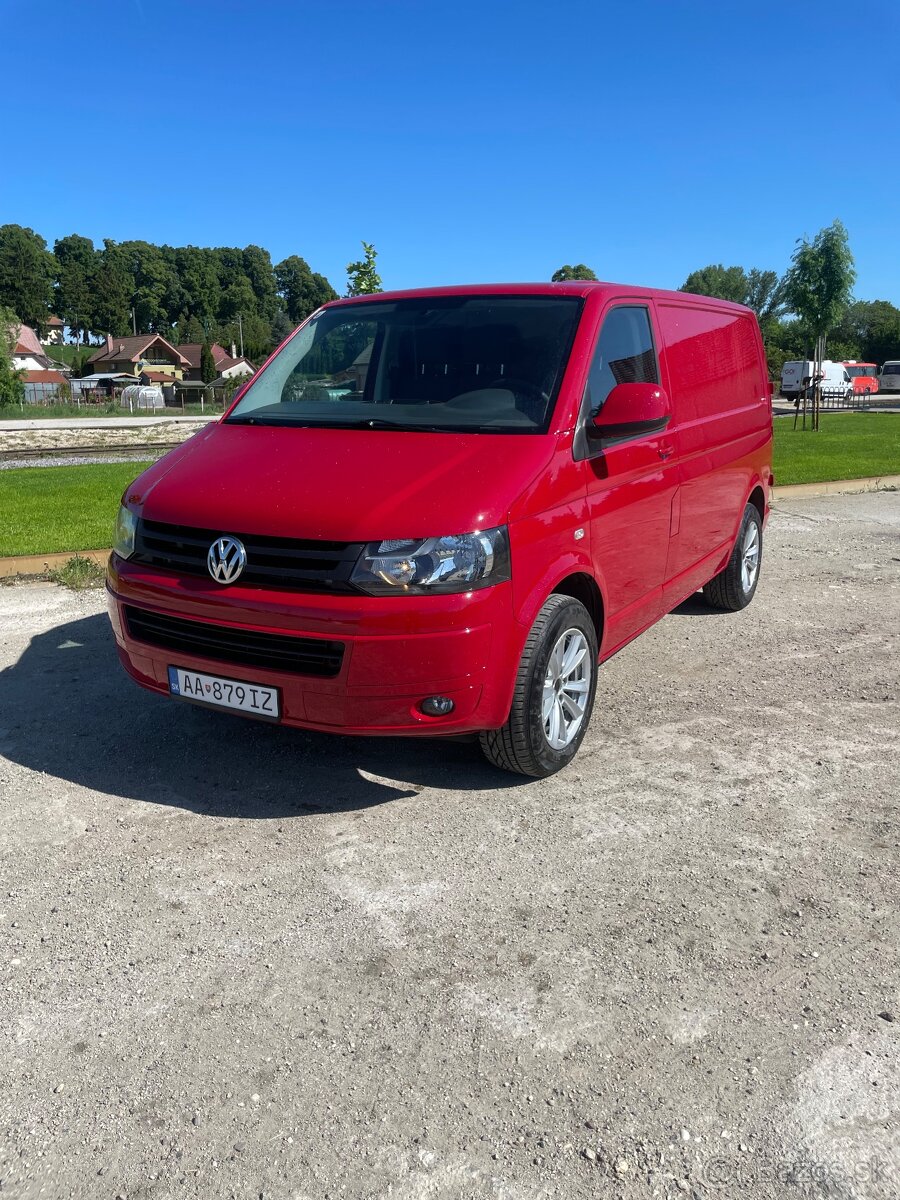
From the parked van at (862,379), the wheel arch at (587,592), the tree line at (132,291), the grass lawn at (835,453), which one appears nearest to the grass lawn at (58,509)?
the wheel arch at (587,592)

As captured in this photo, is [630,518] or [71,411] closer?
[630,518]

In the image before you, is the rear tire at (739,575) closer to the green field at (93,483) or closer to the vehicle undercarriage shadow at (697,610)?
the vehicle undercarriage shadow at (697,610)

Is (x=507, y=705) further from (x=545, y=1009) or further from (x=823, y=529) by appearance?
(x=823, y=529)

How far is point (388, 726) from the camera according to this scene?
365cm

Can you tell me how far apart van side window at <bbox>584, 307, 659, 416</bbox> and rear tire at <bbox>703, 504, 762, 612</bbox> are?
214cm

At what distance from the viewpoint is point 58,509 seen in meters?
10.7

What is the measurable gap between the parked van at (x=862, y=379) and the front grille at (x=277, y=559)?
62.1 meters

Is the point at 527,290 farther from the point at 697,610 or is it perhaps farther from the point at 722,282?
the point at 722,282

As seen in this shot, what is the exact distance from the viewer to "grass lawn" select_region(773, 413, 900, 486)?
1452cm

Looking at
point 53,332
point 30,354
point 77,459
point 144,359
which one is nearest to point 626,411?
point 77,459

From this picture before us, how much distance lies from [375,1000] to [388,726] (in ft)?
3.60

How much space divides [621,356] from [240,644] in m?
2.36

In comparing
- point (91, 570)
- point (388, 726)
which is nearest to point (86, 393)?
point (91, 570)

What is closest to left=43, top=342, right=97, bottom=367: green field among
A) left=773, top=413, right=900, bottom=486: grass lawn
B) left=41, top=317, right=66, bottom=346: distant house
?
left=41, top=317, right=66, bottom=346: distant house
